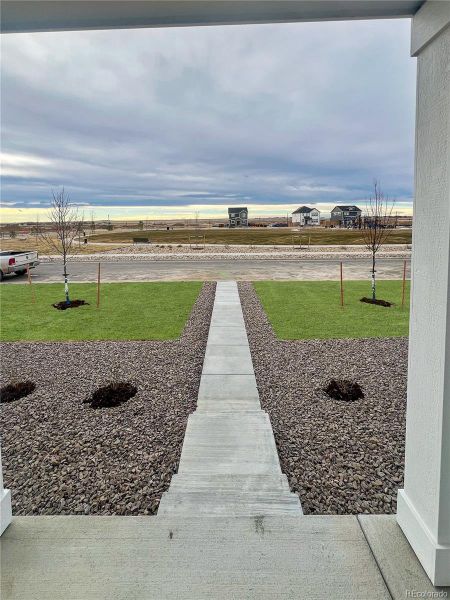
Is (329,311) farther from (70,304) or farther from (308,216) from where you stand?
(308,216)

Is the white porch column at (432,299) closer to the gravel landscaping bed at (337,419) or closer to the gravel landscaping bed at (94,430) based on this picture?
the gravel landscaping bed at (337,419)

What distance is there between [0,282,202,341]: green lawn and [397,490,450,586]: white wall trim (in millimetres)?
6431

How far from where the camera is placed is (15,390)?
18.3 feet

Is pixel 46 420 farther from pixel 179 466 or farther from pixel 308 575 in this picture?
pixel 308 575

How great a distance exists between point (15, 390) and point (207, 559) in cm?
Answer: 423

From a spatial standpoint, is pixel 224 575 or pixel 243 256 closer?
pixel 224 575

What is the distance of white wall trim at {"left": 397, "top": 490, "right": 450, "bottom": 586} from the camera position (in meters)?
2.15

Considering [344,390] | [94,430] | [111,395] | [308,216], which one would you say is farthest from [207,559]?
[308,216]

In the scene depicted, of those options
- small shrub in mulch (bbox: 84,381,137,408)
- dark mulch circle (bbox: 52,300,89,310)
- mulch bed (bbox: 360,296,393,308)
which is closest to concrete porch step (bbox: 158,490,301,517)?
small shrub in mulch (bbox: 84,381,137,408)

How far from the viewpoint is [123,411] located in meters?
5.00

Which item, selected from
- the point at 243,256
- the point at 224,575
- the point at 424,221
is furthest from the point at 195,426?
the point at 243,256

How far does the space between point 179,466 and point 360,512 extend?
4.98 feet

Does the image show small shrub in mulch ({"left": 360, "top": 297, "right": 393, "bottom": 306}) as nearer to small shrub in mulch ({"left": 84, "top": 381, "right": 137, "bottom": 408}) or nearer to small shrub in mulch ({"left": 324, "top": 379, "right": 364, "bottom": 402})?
small shrub in mulch ({"left": 324, "top": 379, "right": 364, "bottom": 402})

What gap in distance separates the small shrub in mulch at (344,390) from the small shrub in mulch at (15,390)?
4.03 meters
